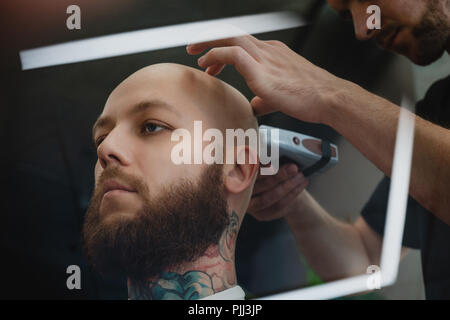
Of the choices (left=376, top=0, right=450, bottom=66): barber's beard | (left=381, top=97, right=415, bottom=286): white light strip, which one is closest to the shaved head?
(left=381, top=97, right=415, bottom=286): white light strip

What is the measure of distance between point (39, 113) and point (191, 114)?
1.40 feet

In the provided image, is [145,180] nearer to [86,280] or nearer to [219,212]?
[219,212]

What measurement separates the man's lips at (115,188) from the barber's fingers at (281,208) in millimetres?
352

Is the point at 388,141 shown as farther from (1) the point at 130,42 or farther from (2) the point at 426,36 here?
(1) the point at 130,42

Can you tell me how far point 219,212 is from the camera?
3.51 ft

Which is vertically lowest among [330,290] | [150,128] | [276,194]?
[330,290]

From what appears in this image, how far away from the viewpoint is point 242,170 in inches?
Result: 43.9

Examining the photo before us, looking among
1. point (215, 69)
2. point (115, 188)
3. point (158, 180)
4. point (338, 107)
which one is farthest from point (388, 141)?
point (115, 188)

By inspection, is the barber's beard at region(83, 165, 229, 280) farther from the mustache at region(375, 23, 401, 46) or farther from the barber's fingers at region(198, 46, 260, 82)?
the mustache at region(375, 23, 401, 46)

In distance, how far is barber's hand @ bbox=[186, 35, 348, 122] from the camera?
1.12 m

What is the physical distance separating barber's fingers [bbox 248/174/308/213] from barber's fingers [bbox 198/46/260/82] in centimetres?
30

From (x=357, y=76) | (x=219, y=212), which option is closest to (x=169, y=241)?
(x=219, y=212)

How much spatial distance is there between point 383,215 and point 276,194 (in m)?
0.31

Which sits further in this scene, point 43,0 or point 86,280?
point 43,0
